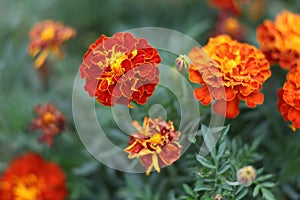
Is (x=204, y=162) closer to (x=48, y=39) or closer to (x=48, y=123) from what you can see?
(x=48, y=123)

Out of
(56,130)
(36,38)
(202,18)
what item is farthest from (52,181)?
(202,18)

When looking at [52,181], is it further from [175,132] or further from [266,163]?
[266,163]

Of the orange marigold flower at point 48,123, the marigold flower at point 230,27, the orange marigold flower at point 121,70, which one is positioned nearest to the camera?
the orange marigold flower at point 121,70

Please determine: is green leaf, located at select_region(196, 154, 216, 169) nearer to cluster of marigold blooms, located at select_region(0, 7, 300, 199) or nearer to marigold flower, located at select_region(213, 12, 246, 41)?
cluster of marigold blooms, located at select_region(0, 7, 300, 199)

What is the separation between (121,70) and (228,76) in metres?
0.23

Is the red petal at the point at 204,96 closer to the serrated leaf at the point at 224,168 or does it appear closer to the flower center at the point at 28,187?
the serrated leaf at the point at 224,168

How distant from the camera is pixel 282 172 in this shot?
→ 1176 mm

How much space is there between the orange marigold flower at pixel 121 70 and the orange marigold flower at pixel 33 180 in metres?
0.39

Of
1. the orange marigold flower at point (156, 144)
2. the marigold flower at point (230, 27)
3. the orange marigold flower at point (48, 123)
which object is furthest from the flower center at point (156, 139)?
the marigold flower at point (230, 27)

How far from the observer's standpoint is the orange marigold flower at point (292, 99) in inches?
39.0

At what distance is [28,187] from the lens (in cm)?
130

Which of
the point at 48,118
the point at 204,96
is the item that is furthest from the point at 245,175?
the point at 48,118

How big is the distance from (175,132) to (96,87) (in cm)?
19

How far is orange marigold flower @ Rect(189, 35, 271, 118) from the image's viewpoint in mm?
1010
